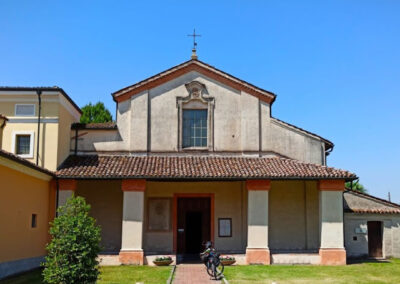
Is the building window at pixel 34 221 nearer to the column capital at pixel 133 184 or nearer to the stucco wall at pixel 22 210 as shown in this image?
the stucco wall at pixel 22 210

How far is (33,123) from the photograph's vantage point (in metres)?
19.8

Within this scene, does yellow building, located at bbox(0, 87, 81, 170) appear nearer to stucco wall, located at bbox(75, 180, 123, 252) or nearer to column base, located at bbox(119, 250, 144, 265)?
stucco wall, located at bbox(75, 180, 123, 252)

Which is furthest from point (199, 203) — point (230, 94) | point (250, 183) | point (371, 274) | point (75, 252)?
point (75, 252)

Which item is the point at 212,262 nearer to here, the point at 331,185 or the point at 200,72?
the point at 331,185

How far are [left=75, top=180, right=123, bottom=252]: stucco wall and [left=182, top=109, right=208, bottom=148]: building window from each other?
144 inches

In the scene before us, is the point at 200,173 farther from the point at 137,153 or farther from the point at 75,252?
the point at 75,252

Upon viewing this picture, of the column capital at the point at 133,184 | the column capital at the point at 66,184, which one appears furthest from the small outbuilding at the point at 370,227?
the column capital at the point at 66,184

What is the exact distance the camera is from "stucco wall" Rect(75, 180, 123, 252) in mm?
21062

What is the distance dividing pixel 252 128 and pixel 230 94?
187cm

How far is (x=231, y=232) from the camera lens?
70.0ft

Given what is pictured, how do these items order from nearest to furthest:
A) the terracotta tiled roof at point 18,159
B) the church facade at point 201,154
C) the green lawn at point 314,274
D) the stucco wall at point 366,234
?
the terracotta tiled roof at point 18,159
the green lawn at point 314,274
the church facade at point 201,154
the stucco wall at point 366,234

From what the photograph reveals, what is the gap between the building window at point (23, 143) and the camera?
773 inches

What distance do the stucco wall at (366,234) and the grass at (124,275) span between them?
955 cm

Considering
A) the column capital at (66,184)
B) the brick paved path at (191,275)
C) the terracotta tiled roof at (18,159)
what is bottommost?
the brick paved path at (191,275)
